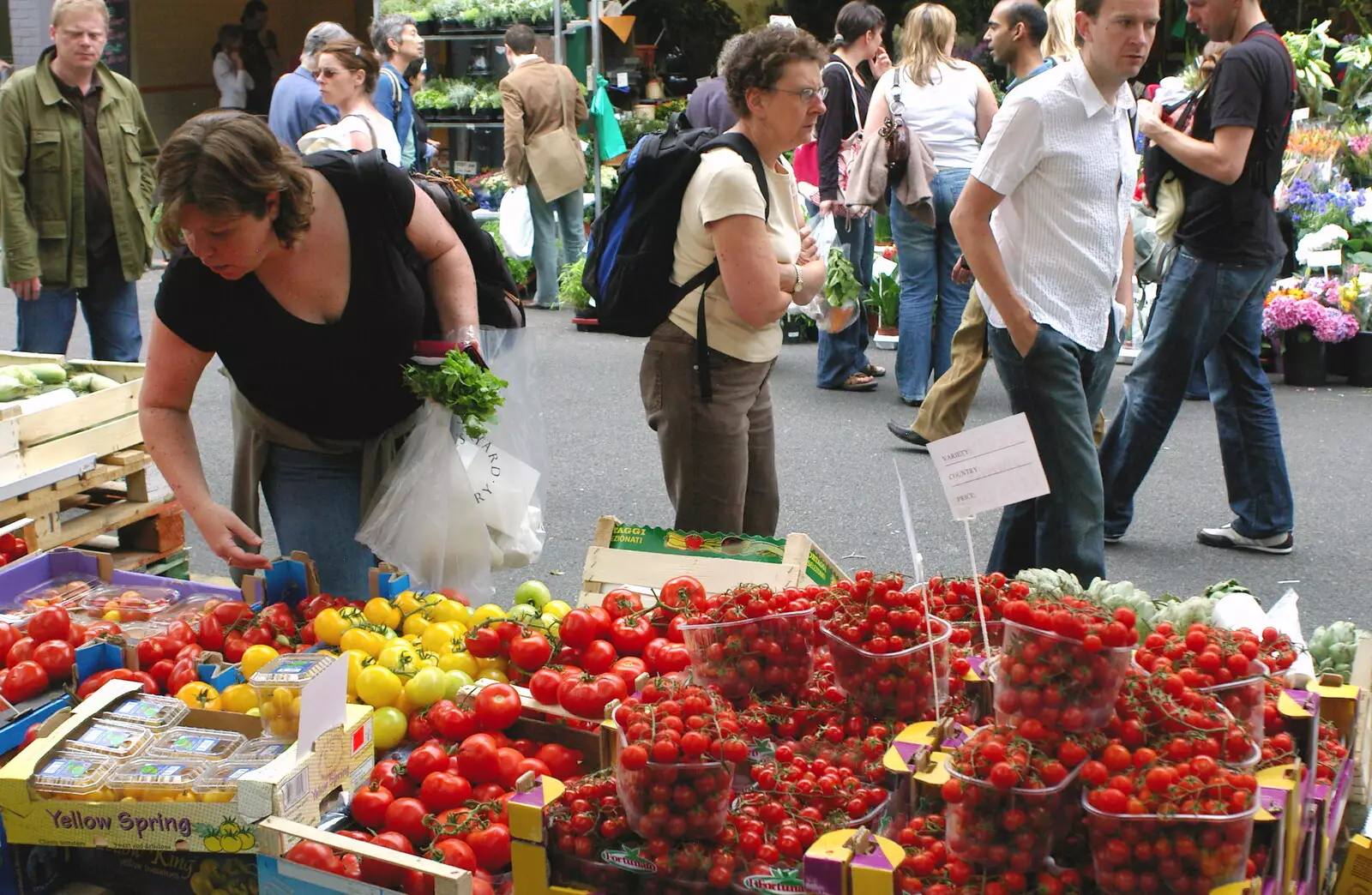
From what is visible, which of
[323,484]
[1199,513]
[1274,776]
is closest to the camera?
[1274,776]

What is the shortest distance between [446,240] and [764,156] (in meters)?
0.86

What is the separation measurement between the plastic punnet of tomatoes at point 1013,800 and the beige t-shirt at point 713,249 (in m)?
1.78

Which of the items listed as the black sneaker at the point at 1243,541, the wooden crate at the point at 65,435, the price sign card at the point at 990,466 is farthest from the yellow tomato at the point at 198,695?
the black sneaker at the point at 1243,541

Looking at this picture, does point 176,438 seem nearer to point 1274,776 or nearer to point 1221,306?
point 1274,776

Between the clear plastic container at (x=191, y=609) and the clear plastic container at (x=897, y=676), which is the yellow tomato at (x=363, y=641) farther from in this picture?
the clear plastic container at (x=897, y=676)

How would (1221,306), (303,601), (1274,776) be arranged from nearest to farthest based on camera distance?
(1274,776)
(303,601)
(1221,306)

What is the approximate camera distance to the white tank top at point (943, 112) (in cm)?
661

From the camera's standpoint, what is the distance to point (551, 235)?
10.1 metres

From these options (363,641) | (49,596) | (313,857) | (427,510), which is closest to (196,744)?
(313,857)

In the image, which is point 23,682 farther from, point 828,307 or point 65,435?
point 828,307

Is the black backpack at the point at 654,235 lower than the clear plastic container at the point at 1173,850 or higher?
higher

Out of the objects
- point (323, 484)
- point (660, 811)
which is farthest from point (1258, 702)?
point (323, 484)

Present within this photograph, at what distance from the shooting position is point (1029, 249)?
11.3 feet

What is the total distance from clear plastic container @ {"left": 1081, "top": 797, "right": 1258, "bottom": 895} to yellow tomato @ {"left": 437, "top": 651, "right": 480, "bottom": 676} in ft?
4.49
